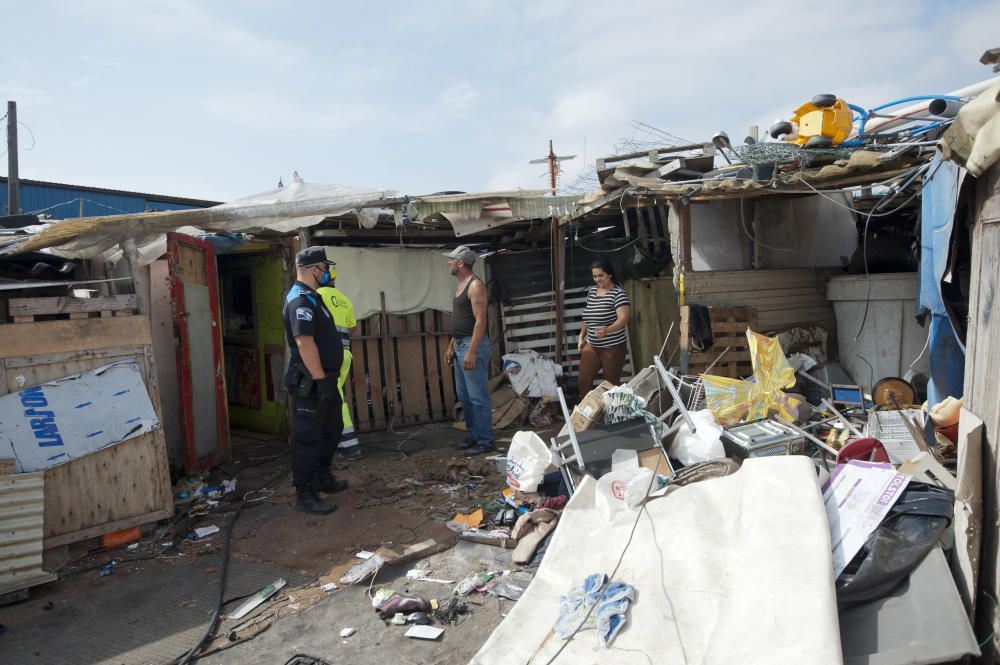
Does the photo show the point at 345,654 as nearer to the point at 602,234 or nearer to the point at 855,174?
the point at 855,174

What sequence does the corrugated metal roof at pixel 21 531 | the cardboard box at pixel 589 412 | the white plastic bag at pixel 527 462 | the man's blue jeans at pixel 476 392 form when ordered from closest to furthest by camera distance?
1. the corrugated metal roof at pixel 21 531
2. the white plastic bag at pixel 527 462
3. the cardboard box at pixel 589 412
4. the man's blue jeans at pixel 476 392

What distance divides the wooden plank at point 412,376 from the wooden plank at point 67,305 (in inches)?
141

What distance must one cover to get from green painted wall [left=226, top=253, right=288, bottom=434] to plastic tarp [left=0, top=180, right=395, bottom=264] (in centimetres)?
90

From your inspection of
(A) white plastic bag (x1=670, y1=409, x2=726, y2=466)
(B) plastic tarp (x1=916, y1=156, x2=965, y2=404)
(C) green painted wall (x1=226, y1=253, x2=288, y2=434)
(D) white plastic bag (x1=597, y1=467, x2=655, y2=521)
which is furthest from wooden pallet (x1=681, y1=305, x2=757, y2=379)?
(C) green painted wall (x1=226, y1=253, x2=288, y2=434)

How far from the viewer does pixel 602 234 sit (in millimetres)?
8242

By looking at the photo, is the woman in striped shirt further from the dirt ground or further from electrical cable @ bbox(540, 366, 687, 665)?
electrical cable @ bbox(540, 366, 687, 665)

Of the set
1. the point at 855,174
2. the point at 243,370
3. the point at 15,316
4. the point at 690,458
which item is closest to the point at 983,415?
the point at 690,458

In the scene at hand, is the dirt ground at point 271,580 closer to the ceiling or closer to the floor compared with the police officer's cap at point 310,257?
closer to the floor

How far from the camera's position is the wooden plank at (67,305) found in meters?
4.09

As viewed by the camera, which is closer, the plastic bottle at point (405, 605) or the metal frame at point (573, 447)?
the plastic bottle at point (405, 605)

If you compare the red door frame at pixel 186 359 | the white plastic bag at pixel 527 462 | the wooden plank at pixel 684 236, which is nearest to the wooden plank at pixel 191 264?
the red door frame at pixel 186 359

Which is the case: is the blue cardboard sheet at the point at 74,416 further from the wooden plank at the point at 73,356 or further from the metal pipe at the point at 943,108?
the metal pipe at the point at 943,108

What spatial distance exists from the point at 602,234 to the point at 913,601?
20.6 feet

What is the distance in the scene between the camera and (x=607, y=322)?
6.33m
